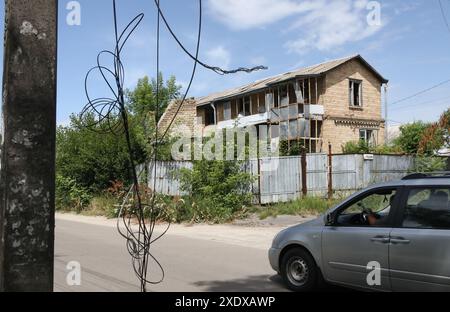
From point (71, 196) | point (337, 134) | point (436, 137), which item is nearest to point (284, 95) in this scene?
point (337, 134)

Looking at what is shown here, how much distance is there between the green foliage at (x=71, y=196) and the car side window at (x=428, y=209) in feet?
67.7

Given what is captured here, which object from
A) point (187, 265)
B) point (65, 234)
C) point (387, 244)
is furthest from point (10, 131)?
point (65, 234)

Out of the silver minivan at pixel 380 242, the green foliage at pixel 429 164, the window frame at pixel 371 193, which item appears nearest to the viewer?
the silver minivan at pixel 380 242

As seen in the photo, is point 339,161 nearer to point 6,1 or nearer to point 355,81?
point 355,81

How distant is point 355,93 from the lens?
34094 millimetres

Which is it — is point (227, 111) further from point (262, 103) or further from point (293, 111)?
point (293, 111)

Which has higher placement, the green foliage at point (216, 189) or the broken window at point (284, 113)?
the broken window at point (284, 113)

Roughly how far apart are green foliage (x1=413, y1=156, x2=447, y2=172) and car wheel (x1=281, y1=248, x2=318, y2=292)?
55.2 feet

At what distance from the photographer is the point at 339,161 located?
21297 mm

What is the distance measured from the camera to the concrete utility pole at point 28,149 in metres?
2.92

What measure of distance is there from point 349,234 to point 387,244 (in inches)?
22.7

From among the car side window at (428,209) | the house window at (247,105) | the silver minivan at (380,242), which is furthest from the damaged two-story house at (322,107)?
the car side window at (428,209)

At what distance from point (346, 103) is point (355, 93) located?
1.57 m

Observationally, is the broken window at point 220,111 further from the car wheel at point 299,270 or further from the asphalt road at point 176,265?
the car wheel at point 299,270
